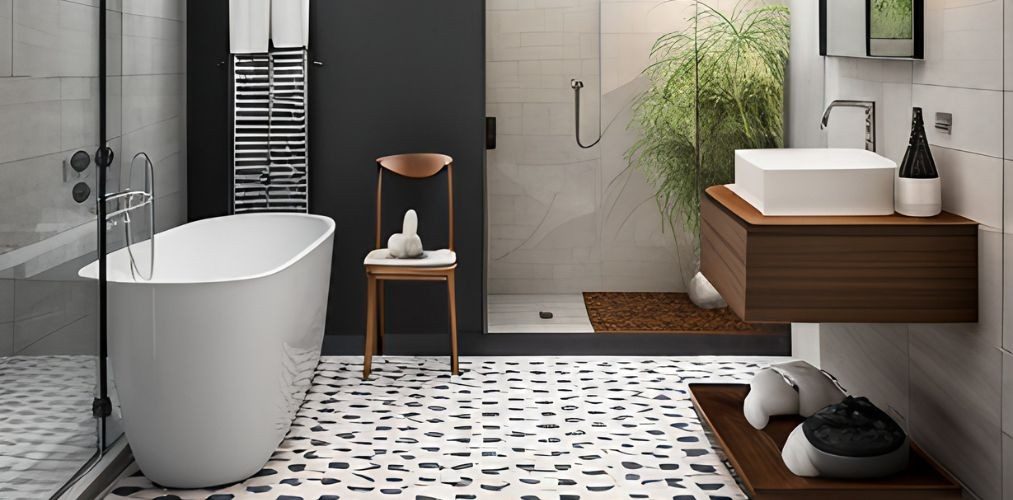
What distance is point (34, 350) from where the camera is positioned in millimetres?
2787

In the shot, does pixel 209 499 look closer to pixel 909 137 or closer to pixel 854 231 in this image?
pixel 854 231

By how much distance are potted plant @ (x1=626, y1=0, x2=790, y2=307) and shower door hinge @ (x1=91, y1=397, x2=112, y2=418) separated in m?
2.77

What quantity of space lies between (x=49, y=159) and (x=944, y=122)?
2.64 m

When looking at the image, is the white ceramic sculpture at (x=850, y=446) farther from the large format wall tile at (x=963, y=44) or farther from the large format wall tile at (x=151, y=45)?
the large format wall tile at (x=151, y=45)

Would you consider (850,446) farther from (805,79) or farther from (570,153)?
(570,153)

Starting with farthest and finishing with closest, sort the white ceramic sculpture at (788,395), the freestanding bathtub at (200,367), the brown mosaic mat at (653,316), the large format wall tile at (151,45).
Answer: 1. the brown mosaic mat at (653,316)
2. the large format wall tile at (151,45)
3. the white ceramic sculpture at (788,395)
4. the freestanding bathtub at (200,367)

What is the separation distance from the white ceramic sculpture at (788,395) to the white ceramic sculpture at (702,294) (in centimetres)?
151

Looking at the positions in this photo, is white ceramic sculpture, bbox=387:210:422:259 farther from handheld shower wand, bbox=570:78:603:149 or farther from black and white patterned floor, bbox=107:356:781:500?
handheld shower wand, bbox=570:78:603:149

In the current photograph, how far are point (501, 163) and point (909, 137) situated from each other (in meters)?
2.30

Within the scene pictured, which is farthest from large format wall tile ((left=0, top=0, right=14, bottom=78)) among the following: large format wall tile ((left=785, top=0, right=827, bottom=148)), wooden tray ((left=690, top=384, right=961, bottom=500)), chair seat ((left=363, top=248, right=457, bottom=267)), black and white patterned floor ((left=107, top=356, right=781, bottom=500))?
large format wall tile ((left=785, top=0, right=827, bottom=148))

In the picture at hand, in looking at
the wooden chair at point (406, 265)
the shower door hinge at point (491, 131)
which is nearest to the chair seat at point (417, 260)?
the wooden chair at point (406, 265)

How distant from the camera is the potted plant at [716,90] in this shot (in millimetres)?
4996

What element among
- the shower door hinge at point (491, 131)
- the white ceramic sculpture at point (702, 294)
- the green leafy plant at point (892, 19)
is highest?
the green leafy plant at point (892, 19)

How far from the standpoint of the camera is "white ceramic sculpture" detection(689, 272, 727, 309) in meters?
5.09
